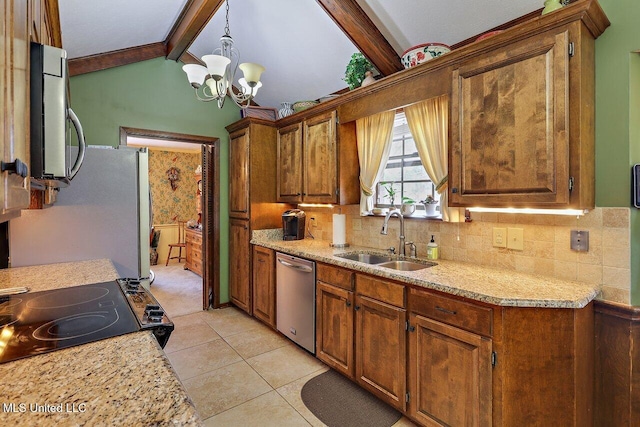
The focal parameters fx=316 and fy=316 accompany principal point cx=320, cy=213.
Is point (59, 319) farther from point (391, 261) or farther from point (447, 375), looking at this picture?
point (391, 261)

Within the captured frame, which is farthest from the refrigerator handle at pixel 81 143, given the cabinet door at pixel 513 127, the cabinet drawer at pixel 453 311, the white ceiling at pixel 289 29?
the cabinet door at pixel 513 127

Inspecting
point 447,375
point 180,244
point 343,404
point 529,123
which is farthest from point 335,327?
point 180,244

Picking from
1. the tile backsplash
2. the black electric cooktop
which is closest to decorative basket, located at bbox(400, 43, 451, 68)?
the tile backsplash

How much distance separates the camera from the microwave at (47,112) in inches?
34.7

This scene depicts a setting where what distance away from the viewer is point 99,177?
2.35 meters

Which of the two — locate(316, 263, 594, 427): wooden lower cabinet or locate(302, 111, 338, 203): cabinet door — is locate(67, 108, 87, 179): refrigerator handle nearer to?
locate(316, 263, 594, 427): wooden lower cabinet

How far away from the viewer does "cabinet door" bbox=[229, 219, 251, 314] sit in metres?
3.65

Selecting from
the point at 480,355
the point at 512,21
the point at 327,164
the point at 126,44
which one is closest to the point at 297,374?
the point at 480,355

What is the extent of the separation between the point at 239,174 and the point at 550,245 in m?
3.09

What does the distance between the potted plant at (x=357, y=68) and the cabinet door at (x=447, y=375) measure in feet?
6.47

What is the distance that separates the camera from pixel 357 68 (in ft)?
8.90

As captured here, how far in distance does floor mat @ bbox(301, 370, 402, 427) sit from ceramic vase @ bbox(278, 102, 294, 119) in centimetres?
272

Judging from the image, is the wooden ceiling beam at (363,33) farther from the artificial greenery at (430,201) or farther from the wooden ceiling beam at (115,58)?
the wooden ceiling beam at (115,58)

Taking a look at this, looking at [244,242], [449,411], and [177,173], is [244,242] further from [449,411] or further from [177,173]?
[177,173]
